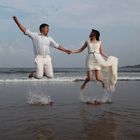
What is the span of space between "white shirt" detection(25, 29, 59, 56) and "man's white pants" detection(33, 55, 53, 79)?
15 centimetres

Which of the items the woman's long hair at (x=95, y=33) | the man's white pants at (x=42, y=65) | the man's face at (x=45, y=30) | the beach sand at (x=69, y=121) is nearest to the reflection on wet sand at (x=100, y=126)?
the beach sand at (x=69, y=121)

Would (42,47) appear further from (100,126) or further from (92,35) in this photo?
(100,126)

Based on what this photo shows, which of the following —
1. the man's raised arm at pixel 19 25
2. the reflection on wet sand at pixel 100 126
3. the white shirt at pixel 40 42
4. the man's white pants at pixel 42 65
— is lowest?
the reflection on wet sand at pixel 100 126

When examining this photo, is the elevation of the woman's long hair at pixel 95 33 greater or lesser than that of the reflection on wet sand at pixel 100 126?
greater

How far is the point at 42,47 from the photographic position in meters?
10.2

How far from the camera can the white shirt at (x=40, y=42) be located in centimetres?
1015

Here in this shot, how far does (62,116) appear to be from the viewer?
26.9 feet

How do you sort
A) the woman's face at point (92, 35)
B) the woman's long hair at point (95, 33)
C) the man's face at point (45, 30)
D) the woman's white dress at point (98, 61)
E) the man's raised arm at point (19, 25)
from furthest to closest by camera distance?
1. the woman's white dress at point (98, 61)
2. the woman's face at point (92, 35)
3. the woman's long hair at point (95, 33)
4. the man's face at point (45, 30)
5. the man's raised arm at point (19, 25)

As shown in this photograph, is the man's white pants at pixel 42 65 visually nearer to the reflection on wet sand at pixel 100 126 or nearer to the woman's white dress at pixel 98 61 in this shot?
the woman's white dress at pixel 98 61

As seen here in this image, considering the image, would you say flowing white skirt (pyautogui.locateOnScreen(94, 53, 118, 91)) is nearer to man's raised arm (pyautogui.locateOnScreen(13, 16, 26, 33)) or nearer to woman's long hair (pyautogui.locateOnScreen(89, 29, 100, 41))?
woman's long hair (pyautogui.locateOnScreen(89, 29, 100, 41))

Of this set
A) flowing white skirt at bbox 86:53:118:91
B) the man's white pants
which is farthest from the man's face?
flowing white skirt at bbox 86:53:118:91

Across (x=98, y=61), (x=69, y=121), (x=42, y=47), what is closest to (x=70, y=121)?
(x=69, y=121)

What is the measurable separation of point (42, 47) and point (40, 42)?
18cm

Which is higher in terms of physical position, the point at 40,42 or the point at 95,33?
the point at 95,33
